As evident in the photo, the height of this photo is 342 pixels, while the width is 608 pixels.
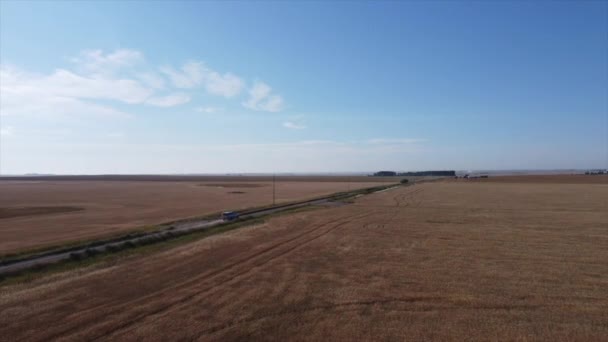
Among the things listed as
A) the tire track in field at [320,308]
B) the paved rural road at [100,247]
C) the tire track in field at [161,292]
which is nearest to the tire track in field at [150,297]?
the tire track in field at [161,292]

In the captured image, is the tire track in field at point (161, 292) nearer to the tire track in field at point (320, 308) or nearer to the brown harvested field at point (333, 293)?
the brown harvested field at point (333, 293)

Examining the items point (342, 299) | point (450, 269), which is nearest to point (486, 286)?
point (450, 269)

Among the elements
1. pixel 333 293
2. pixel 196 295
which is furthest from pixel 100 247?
pixel 333 293

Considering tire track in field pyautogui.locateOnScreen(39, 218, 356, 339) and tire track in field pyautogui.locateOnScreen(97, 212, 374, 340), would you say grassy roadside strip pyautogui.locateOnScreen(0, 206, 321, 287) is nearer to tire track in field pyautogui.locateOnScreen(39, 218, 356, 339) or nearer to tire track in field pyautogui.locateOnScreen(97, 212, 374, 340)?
tire track in field pyautogui.locateOnScreen(39, 218, 356, 339)

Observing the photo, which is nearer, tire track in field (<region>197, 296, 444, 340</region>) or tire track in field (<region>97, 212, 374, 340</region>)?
tire track in field (<region>197, 296, 444, 340</region>)

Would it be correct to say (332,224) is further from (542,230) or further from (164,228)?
(542,230)

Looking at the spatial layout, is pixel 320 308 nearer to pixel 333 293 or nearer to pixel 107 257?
pixel 333 293

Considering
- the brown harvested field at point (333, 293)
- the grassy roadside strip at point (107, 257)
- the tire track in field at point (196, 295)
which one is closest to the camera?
the brown harvested field at point (333, 293)

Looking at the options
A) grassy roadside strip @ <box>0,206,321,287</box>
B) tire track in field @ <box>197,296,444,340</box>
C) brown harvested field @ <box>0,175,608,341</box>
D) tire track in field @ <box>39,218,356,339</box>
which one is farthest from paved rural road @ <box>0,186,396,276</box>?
tire track in field @ <box>197,296,444,340</box>
